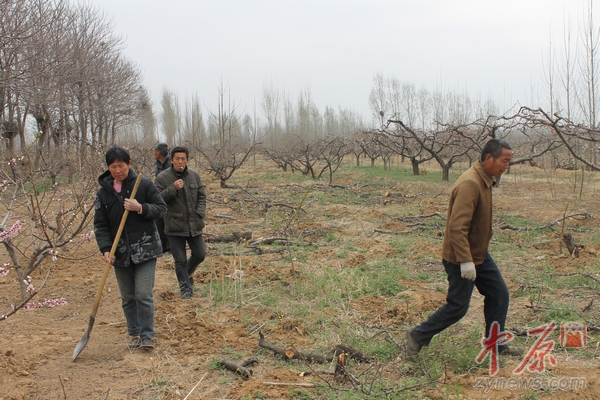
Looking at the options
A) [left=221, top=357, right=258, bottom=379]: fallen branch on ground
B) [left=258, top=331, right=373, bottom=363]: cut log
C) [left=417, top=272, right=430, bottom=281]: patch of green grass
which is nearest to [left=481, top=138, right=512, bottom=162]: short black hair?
[left=258, top=331, right=373, bottom=363]: cut log

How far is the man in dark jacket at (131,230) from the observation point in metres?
3.93

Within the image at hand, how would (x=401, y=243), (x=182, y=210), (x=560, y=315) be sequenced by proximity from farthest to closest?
(x=401, y=243)
(x=182, y=210)
(x=560, y=315)

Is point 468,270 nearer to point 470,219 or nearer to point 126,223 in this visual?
point 470,219

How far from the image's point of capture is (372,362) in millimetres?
3766

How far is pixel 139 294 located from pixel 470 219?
8.36 feet

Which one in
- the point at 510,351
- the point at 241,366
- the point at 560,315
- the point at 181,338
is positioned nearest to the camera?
the point at 241,366

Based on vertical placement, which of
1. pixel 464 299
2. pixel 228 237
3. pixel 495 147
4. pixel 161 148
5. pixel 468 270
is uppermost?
pixel 161 148

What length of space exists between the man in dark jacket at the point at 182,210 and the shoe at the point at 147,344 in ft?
4.73

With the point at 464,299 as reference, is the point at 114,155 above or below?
above

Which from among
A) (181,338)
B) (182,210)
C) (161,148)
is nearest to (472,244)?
(181,338)

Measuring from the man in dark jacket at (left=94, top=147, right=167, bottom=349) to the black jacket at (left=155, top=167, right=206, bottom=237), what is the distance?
123cm

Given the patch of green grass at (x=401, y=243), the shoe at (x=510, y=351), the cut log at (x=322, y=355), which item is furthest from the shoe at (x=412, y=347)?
the patch of green grass at (x=401, y=243)

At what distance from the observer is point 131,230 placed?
399cm

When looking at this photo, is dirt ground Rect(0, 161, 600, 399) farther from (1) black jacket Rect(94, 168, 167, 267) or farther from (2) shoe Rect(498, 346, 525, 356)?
(1) black jacket Rect(94, 168, 167, 267)
